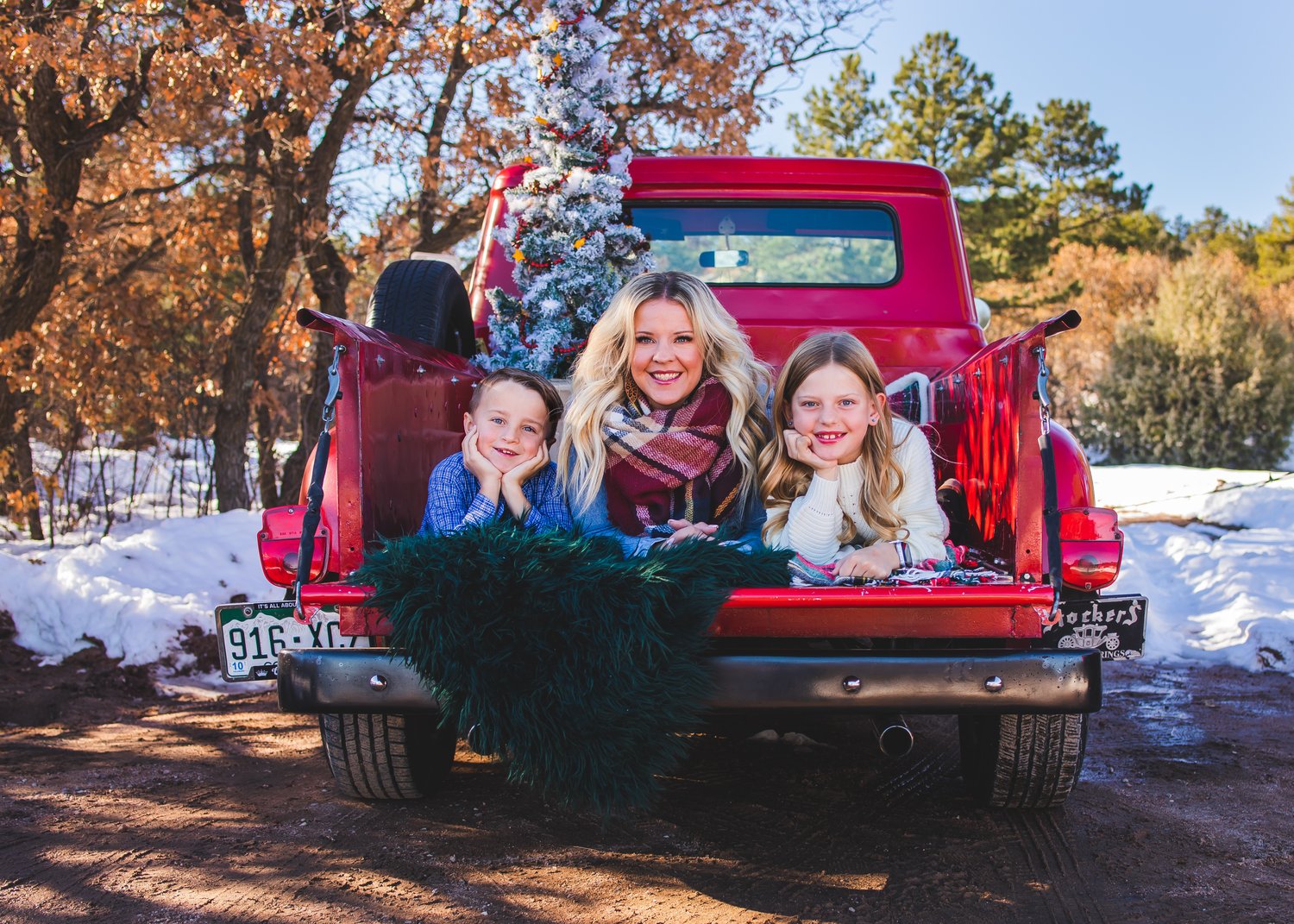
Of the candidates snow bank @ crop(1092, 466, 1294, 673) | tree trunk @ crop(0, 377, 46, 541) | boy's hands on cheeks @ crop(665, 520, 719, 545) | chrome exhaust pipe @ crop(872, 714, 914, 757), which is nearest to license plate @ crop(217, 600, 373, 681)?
boy's hands on cheeks @ crop(665, 520, 719, 545)

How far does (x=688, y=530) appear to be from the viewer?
2.89m

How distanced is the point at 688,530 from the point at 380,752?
1.16m

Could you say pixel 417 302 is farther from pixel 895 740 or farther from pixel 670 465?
pixel 895 740

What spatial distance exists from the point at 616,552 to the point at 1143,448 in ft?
63.6

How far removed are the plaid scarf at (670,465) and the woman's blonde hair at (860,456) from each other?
136 mm

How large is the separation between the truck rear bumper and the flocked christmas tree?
7.94ft

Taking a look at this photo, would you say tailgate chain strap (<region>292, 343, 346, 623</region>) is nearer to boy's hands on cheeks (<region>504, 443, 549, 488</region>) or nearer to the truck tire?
boy's hands on cheeks (<region>504, 443, 549, 488</region>)

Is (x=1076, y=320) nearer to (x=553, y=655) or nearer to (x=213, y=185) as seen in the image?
(x=553, y=655)

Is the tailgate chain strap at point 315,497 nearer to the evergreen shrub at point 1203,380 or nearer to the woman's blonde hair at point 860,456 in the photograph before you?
the woman's blonde hair at point 860,456

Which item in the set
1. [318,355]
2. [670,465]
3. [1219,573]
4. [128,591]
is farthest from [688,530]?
[318,355]

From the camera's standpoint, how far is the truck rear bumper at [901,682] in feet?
7.83

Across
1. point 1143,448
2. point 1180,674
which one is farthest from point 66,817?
point 1143,448

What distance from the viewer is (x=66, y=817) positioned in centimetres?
320

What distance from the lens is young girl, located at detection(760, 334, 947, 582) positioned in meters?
2.86
